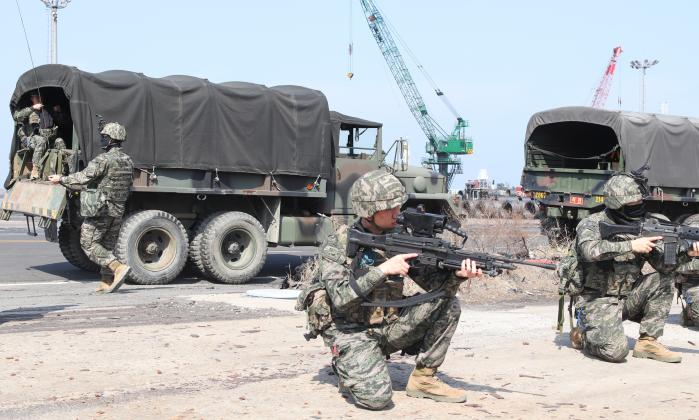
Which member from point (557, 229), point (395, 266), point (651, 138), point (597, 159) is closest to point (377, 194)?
point (395, 266)

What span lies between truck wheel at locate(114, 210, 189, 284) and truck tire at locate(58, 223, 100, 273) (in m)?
1.47

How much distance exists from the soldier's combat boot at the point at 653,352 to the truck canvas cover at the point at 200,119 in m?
6.88

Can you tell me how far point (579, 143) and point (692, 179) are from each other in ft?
7.69

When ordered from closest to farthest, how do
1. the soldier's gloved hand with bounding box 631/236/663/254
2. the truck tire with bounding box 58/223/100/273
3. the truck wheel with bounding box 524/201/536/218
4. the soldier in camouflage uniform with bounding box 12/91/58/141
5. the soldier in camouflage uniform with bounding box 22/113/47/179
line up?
the soldier's gloved hand with bounding box 631/236/663/254 → the soldier in camouflage uniform with bounding box 22/113/47/179 → the soldier in camouflage uniform with bounding box 12/91/58/141 → the truck tire with bounding box 58/223/100/273 → the truck wheel with bounding box 524/201/536/218

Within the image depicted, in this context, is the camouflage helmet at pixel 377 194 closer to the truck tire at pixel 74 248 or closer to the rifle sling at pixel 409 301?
the rifle sling at pixel 409 301

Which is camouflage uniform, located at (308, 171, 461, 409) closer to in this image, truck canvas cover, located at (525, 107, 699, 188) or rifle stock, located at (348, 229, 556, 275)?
rifle stock, located at (348, 229, 556, 275)

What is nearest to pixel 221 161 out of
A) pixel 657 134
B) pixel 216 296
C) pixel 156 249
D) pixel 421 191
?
pixel 156 249

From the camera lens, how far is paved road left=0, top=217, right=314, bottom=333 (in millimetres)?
8805

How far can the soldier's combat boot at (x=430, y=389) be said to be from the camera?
19.0 ft

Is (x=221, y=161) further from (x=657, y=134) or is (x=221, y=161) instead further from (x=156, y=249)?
(x=657, y=134)

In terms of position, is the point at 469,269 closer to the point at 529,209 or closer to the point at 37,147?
the point at 37,147

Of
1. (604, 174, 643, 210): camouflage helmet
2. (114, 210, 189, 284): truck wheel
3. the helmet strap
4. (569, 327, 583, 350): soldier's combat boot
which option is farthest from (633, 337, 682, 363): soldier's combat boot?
(114, 210, 189, 284): truck wheel

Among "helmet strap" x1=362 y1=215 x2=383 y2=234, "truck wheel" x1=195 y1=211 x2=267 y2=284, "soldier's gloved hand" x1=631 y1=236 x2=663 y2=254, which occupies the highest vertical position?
"helmet strap" x1=362 y1=215 x2=383 y2=234

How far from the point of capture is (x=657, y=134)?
1744 centimetres
